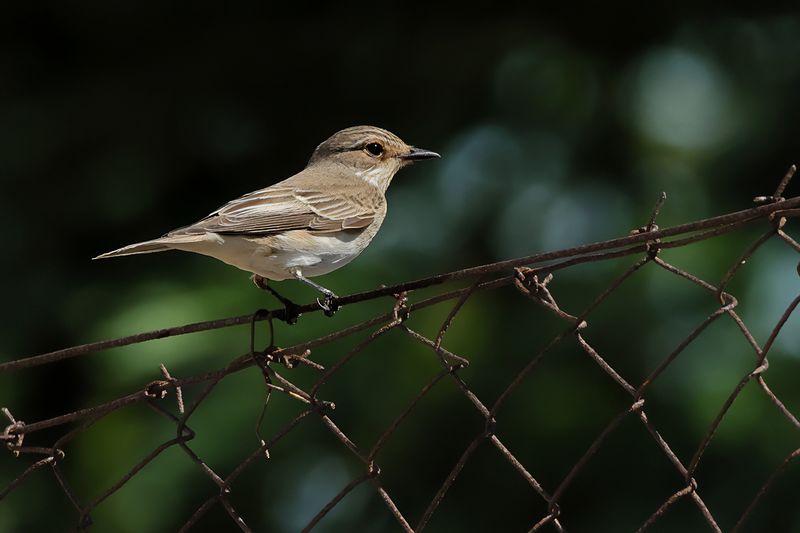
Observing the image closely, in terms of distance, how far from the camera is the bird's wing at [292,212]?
4.05m

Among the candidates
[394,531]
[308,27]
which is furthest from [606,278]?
[308,27]

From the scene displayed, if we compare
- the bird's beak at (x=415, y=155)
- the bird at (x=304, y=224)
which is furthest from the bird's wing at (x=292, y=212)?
the bird's beak at (x=415, y=155)

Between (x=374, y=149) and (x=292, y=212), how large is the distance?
971 mm

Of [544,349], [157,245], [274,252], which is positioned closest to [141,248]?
[157,245]

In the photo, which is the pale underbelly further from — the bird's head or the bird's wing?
the bird's head

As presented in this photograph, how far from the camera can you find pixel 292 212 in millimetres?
4309

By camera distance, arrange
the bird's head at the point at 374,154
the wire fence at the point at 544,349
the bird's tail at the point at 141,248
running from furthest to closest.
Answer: the bird's head at the point at 374,154, the bird's tail at the point at 141,248, the wire fence at the point at 544,349

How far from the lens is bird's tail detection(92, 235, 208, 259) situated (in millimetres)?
3590

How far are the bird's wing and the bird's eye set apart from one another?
0.42 metres

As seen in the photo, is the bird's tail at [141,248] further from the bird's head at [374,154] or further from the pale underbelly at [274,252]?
the bird's head at [374,154]

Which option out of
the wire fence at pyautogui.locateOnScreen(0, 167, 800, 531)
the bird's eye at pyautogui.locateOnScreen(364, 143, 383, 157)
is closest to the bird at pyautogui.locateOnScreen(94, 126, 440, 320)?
the bird's eye at pyautogui.locateOnScreen(364, 143, 383, 157)

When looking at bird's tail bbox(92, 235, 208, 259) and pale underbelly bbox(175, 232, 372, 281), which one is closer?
bird's tail bbox(92, 235, 208, 259)

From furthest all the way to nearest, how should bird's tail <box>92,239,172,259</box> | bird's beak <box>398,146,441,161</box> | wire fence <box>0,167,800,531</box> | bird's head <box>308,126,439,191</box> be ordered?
bird's head <box>308,126,439,191</box> < bird's beak <box>398,146,441,161</box> < bird's tail <box>92,239,172,259</box> < wire fence <box>0,167,800,531</box>

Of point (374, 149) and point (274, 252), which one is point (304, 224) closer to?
point (274, 252)
